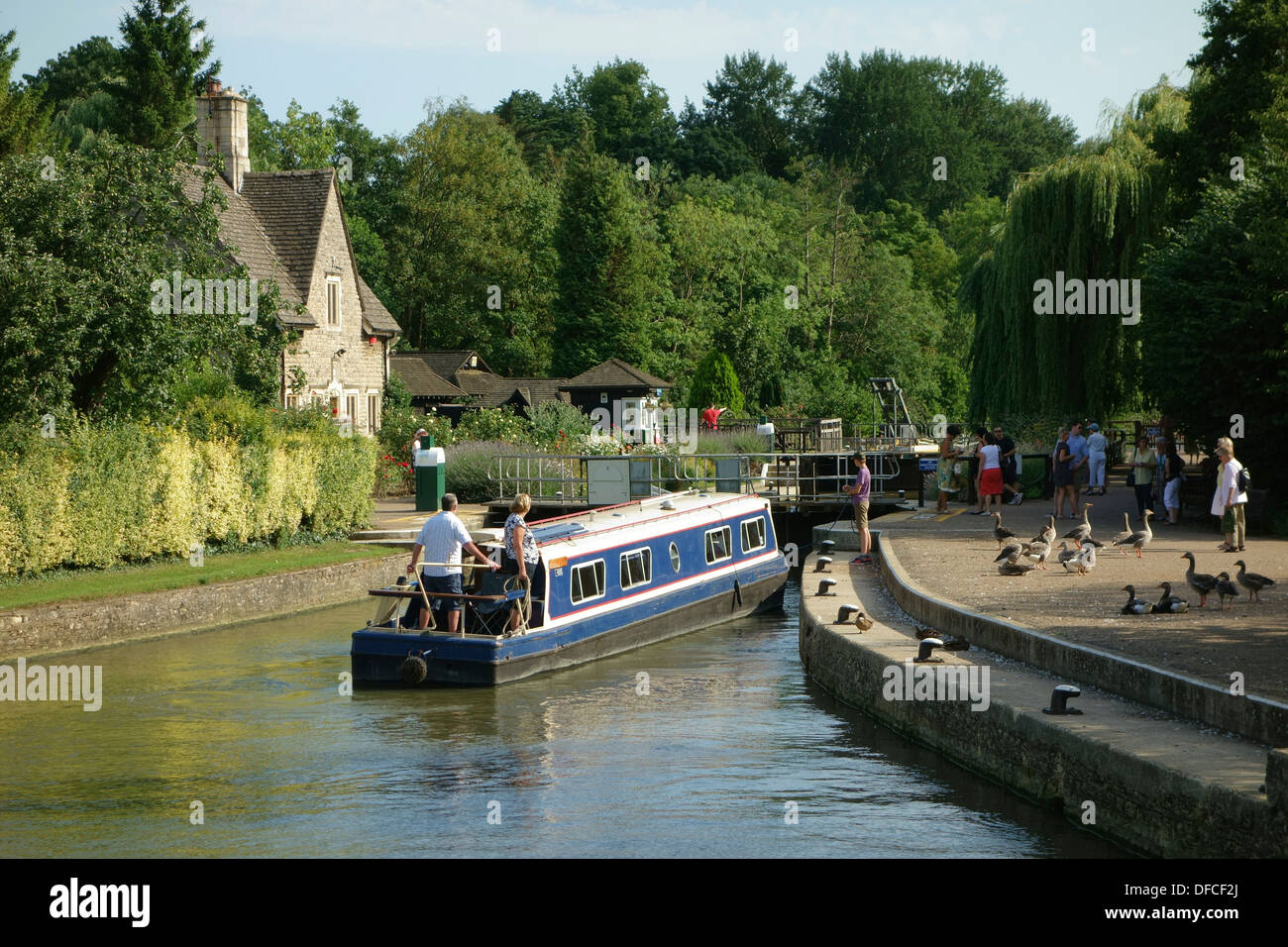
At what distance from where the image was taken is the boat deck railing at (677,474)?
3177 cm

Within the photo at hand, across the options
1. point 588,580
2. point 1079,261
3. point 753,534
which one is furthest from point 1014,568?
point 1079,261

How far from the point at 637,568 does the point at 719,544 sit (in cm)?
328

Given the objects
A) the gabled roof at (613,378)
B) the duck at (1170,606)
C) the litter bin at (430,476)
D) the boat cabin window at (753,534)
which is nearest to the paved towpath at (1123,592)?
the duck at (1170,606)

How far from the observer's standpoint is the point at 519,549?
60.6 feet

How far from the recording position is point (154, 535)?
77.9 ft

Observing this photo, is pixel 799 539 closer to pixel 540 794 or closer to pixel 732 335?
pixel 540 794

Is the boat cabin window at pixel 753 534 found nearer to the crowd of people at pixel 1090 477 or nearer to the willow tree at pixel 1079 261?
the crowd of people at pixel 1090 477

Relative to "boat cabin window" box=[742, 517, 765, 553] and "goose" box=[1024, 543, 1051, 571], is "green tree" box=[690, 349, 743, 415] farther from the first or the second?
"goose" box=[1024, 543, 1051, 571]

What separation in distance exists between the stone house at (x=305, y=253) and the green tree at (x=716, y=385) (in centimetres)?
1503

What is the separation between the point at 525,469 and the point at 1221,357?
1665cm

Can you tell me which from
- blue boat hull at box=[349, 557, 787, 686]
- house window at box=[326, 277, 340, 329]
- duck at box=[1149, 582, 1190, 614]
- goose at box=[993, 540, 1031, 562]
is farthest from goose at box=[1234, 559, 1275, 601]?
house window at box=[326, 277, 340, 329]

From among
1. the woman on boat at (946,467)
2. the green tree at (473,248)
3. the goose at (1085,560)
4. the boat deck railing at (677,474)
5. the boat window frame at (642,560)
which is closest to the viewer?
the goose at (1085,560)
